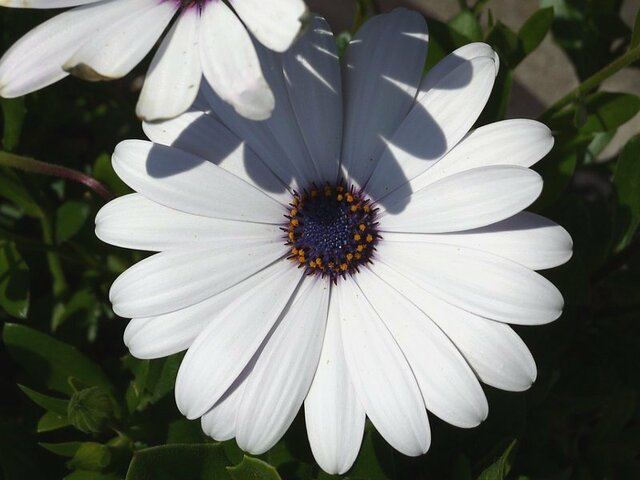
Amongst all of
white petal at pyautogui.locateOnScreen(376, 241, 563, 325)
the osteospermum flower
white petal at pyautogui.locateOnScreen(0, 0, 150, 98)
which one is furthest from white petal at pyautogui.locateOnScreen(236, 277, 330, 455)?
white petal at pyautogui.locateOnScreen(0, 0, 150, 98)

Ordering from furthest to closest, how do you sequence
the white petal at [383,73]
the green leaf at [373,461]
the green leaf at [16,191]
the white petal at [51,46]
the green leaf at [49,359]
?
the green leaf at [16,191] → the green leaf at [49,359] → the green leaf at [373,461] → the white petal at [383,73] → the white petal at [51,46]

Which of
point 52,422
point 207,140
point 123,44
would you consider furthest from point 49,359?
point 123,44

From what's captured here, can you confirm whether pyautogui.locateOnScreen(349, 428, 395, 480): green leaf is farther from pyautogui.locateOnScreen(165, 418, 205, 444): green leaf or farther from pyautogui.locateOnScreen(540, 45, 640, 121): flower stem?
pyautogui.locateOnScreen(540, 45, 640, 121): flower stem

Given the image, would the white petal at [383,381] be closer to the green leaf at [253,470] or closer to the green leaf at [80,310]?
the green leaf at [253,470]

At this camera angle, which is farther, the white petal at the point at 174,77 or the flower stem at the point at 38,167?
the flower stem at the point at 38,167

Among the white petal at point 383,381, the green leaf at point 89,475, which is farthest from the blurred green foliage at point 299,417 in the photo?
the white petal at point 383,381
